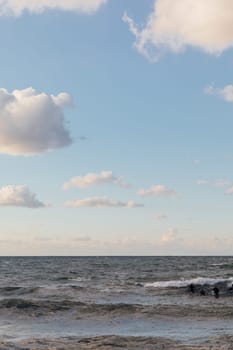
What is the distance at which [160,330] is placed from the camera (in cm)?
2114

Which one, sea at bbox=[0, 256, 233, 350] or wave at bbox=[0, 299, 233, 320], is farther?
wave at bbox=[0, 299, 233, 320]

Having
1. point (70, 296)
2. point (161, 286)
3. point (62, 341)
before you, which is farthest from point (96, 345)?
point (161, 286)

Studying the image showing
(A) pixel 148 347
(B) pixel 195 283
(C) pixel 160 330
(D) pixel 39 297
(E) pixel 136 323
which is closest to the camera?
(A) pixel 148 347

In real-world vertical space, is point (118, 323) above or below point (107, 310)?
below

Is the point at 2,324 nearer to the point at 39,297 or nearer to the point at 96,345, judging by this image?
the point at 96,345

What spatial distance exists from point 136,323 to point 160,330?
7.76 feet

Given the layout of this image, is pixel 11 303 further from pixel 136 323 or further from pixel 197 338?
pixel 197 338

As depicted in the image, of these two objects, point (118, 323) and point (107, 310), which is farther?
point (107, 310)

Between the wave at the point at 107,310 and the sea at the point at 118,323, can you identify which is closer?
the sea at the point at 118,323

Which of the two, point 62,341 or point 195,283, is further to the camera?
point 195,283

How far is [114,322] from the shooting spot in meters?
23.7

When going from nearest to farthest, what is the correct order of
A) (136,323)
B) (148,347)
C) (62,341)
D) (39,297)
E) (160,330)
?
(148,347) < (62,341) < (160,330) < (136,323) < (39,297)

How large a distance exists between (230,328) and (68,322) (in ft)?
24.8

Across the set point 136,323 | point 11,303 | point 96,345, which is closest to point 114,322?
point 136,323
